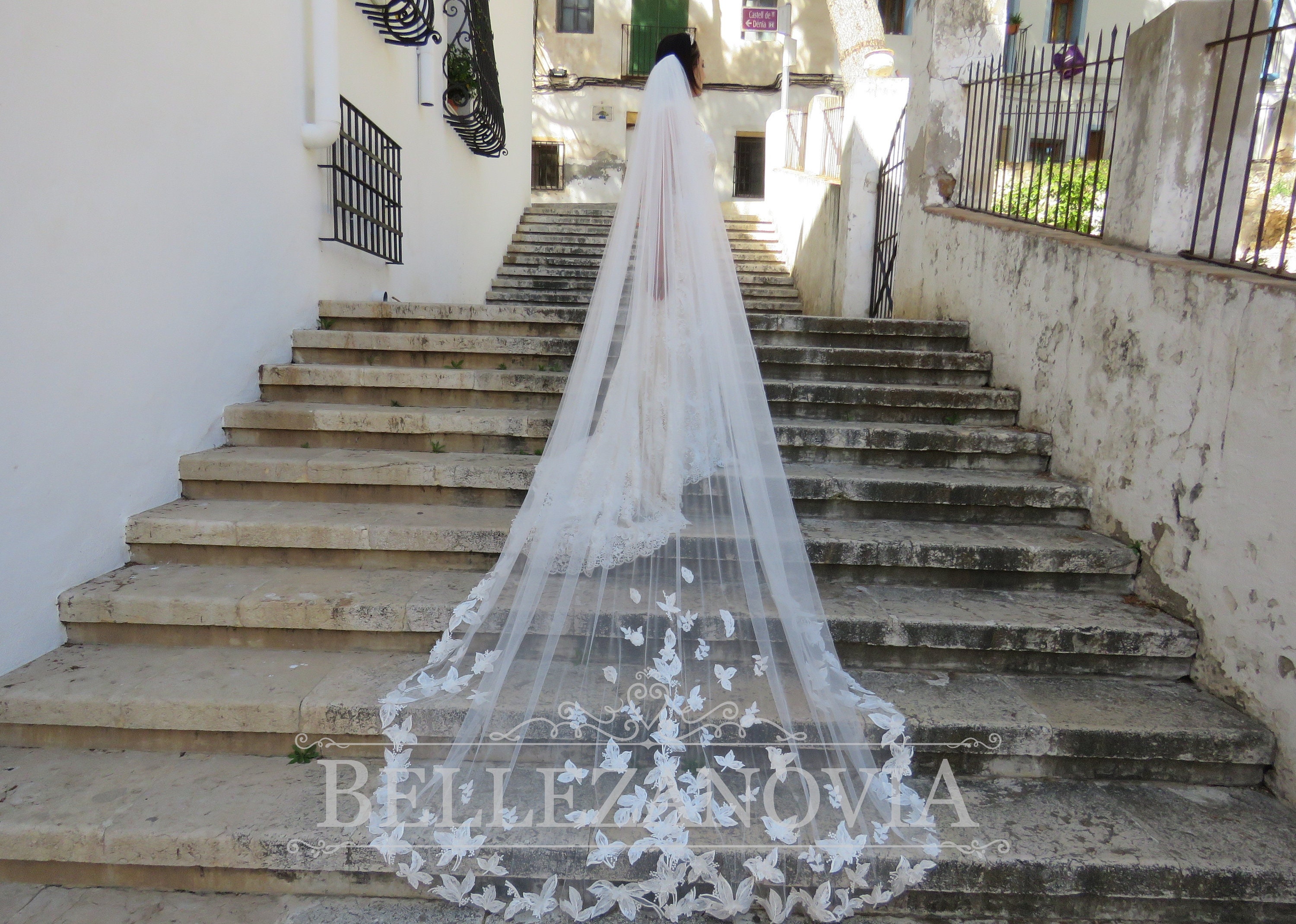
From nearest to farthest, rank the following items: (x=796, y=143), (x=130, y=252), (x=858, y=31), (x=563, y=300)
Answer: (x=130, y=252) < (x=563, y=300) < (x=858, y=31) < (x=796, y=143)

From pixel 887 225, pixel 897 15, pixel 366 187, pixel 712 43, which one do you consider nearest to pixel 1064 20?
pixel 897 15

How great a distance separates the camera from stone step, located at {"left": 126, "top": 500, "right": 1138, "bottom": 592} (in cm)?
286

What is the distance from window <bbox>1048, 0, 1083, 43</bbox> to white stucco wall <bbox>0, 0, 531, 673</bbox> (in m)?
14.4

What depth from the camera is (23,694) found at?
7.39 ft

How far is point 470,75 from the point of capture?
6535 millimetres

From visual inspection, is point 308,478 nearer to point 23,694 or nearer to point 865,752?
point 23,694

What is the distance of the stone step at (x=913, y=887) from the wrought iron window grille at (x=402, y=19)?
4793 mm

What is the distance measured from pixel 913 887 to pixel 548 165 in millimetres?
13834

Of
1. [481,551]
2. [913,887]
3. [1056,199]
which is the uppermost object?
[1056,199]

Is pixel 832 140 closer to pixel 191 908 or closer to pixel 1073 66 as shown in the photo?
pixel 1073 66

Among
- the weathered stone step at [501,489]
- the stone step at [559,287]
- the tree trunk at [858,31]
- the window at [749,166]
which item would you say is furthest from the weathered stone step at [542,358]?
the window at [749,166]

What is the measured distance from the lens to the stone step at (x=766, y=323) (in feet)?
14.7

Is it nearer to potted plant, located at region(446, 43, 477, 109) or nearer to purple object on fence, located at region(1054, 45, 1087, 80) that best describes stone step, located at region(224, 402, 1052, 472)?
purple object on fence, located at region(1054, 45, 1087, 80)

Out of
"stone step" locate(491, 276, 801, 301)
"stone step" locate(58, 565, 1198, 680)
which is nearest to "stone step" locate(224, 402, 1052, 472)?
"stone step" locate(58, 565, 1198, 680)
